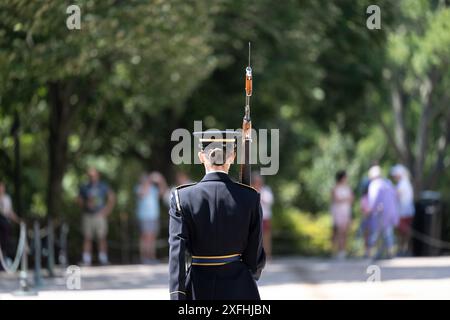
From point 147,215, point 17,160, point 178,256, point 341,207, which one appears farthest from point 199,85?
point 178,256

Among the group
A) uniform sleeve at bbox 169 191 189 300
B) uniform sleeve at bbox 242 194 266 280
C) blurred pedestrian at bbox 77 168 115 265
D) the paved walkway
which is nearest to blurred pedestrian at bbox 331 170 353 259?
the paved walkway

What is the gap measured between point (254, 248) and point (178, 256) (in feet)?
2.08

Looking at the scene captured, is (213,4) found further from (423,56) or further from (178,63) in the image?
(423,56)

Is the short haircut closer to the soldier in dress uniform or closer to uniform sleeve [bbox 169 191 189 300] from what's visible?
the soldier in dress uniform

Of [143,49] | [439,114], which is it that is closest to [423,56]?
[439,114]

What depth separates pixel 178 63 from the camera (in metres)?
21.7

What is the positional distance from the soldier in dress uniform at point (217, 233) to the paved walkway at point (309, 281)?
5.73 metres

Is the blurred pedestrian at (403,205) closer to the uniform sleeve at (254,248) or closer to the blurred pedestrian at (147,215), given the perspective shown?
the blurred pedestrian at (147,215)

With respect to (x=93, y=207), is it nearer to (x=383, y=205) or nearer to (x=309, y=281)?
(x=383, y=205)

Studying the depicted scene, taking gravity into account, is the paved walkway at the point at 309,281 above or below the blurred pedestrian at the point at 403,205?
below

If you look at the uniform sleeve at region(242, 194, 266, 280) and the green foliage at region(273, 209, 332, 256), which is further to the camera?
the green foliage at region(273, 209, 332, 256)

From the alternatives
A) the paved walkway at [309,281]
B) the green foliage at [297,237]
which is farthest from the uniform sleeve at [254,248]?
the green foliage at [297,237]

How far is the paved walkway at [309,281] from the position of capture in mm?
14367

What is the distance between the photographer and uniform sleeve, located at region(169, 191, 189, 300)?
25.9 feet
